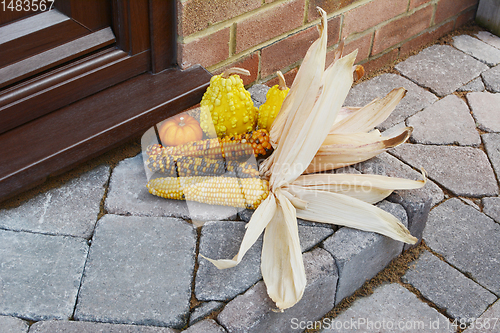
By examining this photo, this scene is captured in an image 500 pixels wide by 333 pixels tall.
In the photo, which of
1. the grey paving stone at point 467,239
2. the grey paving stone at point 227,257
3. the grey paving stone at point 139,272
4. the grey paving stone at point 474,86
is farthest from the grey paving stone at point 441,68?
the grey paving stone at point 139,272

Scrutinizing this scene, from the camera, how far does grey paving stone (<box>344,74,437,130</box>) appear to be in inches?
107

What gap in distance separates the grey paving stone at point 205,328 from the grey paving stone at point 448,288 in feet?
2.67

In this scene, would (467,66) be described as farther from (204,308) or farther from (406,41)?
(204,308)

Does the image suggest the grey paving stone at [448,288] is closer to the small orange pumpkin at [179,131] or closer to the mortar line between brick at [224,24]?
the small orange pumpkin at [179,131]

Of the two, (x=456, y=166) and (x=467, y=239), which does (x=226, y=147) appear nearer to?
(x=467, y=239)

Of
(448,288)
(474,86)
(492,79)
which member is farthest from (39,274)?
(492,79)

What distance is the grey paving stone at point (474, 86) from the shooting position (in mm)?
2986

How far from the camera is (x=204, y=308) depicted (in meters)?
1.51

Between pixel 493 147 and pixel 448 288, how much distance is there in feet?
3.36

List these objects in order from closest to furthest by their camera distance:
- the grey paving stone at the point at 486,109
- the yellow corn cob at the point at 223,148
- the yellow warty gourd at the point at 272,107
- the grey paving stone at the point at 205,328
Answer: the grey paving stone at the point at 205,328
the yellow corn cob at the point at 223,148
the yellow warty gourd at the point at 272,107
the grey paving stone at the point at 486,109

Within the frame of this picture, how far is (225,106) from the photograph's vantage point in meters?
1.99

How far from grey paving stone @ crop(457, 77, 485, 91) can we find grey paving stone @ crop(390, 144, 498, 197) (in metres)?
0.60

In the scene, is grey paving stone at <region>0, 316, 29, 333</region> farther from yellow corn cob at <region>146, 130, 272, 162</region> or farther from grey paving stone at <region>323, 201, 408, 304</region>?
grey paving stone at <region>323, 201, 408, 304</region>

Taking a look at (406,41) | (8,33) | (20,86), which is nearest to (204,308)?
(20,86)
